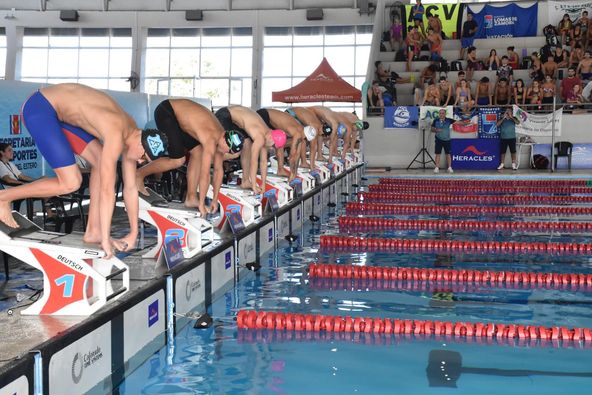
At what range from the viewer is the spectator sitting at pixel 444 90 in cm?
1711

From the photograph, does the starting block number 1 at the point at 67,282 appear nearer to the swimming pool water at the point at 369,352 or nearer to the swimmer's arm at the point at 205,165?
the swimming pool water at the point at 369,352

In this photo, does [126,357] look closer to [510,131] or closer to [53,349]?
[53,349]

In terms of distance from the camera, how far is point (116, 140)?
4270mm

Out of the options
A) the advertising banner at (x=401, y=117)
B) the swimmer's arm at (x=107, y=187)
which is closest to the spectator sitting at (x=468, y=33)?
the advertising banner at (x=401, y=117)

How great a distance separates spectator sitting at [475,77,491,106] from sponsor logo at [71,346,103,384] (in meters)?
14.7

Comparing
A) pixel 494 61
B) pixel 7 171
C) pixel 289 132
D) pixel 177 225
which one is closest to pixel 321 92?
pixel 494 61

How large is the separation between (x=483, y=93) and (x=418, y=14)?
4.69 meters

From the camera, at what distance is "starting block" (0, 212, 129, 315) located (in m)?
4.08

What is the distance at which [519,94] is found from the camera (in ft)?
56.0

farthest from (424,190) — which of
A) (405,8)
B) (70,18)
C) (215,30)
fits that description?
(70,18)

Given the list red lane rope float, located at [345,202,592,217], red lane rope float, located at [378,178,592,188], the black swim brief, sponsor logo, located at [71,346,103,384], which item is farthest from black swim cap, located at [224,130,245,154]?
red lane rope float, located at [378,178,592,188]

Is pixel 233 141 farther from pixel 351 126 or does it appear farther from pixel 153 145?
pixel 351 126

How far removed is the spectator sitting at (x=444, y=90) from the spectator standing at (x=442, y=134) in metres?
0.64

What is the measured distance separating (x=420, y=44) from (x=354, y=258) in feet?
44.4
